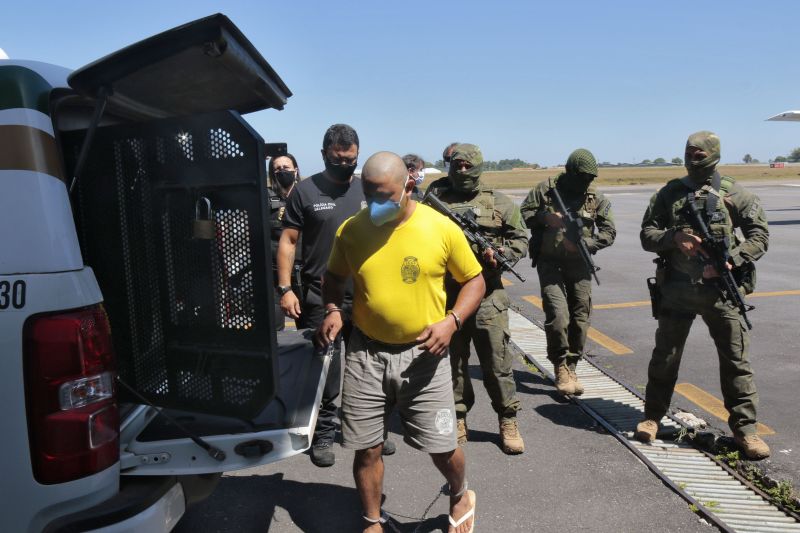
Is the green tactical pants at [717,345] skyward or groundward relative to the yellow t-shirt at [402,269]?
groundward

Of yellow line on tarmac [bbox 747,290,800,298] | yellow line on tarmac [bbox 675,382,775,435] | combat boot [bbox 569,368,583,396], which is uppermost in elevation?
combat boot [bbox 569,368,583,396]

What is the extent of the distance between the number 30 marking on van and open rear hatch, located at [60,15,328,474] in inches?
18.6

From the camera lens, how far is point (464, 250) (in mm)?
3209

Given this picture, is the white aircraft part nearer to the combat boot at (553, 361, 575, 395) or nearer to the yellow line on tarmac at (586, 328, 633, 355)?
the yellow line on tarmac at (586, 328, 633, 355)

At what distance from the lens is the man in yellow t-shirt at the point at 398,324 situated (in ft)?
10.1

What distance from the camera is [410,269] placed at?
10.1ft

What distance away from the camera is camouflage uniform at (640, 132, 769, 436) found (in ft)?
14.0

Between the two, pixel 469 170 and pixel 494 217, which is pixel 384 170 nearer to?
pixel 469 170

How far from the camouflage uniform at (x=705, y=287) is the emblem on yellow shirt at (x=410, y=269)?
6.89 ft

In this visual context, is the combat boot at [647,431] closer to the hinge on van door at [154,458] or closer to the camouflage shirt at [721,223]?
the camouflage shirt at [721,223]

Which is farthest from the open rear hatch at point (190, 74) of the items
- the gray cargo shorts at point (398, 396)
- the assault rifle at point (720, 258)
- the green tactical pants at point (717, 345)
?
the green tactical pants at point (717, 345)

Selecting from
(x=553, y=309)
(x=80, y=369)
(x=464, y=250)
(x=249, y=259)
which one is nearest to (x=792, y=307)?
(x=553, y=309)

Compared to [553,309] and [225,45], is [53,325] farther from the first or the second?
[553,309]

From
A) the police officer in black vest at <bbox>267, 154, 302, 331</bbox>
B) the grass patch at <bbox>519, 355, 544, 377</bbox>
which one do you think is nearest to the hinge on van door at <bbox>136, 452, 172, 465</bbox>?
the police officer in black vest at <bbox>267, 154, 302, 331</bbox>
